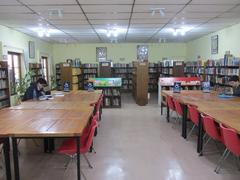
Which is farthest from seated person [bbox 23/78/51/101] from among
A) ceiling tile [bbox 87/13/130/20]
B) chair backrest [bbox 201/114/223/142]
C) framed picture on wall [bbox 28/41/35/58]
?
framed picture on wall [bbox 28/41/35/58]

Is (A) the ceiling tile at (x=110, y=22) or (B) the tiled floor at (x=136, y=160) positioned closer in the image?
(B) the tiled floor at (x=136, y=160)

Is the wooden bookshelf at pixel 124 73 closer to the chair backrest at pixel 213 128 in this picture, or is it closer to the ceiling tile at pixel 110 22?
the ceiling tile at pixel 110 22

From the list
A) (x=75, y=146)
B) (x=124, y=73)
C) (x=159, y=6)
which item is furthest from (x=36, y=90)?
(x=124, y=73)

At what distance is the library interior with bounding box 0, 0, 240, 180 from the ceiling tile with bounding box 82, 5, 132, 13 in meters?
0.02

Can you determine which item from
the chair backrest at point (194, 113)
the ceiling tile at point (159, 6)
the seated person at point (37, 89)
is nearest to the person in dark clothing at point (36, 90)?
the seated person at point (37, 89)

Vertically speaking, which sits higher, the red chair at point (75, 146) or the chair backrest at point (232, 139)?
the chair backrest at point (232, 139)

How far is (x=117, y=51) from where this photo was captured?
13.2 metres

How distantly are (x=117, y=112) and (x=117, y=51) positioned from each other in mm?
6353

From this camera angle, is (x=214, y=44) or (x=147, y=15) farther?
(x=214, y=44)

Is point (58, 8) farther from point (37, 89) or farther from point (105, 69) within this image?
point (105, 69)

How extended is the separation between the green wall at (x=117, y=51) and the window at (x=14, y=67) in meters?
4.60

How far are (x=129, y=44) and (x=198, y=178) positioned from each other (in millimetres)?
10737

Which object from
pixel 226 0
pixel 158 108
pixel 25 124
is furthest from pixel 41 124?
pixel 158 108

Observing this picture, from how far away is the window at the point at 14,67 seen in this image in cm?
770
